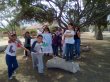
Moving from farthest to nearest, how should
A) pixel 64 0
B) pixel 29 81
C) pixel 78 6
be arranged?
1. pixel 78 6
2. pixel 64 0
3. pixel 29 81

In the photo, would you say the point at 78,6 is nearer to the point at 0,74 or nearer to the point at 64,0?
the point at 64,0

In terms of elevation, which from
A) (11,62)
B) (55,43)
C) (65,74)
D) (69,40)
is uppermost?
(69,40)

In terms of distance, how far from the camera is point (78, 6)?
711 inches

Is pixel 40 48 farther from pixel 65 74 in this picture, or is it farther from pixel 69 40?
pixel 65 74

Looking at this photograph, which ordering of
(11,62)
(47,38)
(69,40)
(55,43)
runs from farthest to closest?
1. (55,43)
2. (47,38)
3. (69,40)
4. (11,62)

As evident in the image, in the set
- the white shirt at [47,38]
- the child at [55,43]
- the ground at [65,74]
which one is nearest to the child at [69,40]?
the ground at [65,74]

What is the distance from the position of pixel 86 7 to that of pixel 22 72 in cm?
801

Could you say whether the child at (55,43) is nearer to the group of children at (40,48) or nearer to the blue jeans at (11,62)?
the group of children at (40,48)

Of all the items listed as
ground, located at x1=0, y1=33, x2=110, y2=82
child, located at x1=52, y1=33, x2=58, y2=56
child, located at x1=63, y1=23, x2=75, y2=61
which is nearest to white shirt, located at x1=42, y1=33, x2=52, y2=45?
child, located at x1=63, y1=23, x2=75, y2=61

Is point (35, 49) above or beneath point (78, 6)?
beneath

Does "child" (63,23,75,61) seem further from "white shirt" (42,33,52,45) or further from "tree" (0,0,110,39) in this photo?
"tree" (0,0,110,39)

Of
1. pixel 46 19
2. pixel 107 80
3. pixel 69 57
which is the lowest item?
pixel 107 80

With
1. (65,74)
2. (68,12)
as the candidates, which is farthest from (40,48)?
(68,12)

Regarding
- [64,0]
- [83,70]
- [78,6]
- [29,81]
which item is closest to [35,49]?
[29,81]
